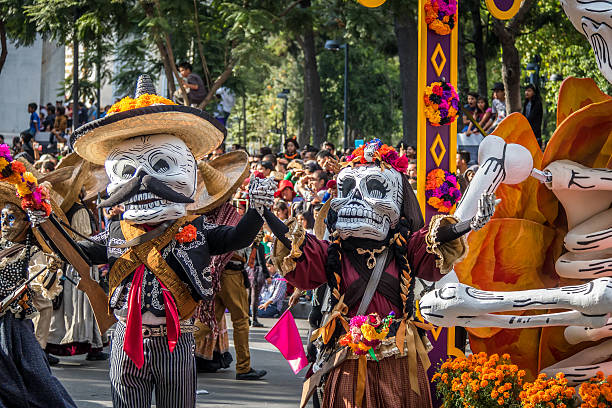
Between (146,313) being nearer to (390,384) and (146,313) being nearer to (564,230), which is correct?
(390,384)

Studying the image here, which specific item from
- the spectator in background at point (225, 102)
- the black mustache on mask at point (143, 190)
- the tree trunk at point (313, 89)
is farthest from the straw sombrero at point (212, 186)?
the tree trunk at point (313, 89)

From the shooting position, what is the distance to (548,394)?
568 centimetres

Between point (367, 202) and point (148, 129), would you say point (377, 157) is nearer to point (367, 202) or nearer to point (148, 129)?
point (367, 202)

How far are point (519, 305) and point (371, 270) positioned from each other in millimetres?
1196

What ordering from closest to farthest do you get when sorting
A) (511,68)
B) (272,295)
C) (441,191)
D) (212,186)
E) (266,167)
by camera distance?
(212,186) → (441,191) → (272,295) → (511,68) → (266,167)

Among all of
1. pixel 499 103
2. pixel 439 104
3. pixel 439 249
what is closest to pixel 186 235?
pixel 439 249

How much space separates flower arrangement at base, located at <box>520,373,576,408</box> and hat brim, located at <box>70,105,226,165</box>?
242 centimetres

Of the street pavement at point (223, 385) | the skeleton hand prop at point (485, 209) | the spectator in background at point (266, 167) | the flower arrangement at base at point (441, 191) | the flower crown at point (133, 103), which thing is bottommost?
the street pavement at point (223, 385)

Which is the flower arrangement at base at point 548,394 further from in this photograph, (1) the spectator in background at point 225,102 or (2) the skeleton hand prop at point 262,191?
(1) the spectator in background at point 225,102

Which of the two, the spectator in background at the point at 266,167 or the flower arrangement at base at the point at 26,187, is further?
the spectator in background at the point at 266,167

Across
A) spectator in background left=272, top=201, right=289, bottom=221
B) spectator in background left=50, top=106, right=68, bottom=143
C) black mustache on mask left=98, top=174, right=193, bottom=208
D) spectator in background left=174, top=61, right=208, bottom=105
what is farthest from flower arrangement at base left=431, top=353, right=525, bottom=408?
spectator in background left=50, top=106, right=68, bottom=143

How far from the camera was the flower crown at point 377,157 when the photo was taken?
589 centimetres

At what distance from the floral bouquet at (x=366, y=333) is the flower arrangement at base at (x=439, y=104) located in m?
2.13

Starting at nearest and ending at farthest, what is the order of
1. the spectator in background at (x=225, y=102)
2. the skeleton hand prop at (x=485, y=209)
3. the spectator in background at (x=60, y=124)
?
the skeleton hand prop at (x=485, y=209)
the spectator in background at (x=225, y=102)
the spectator in background at (x=60, y=124)
